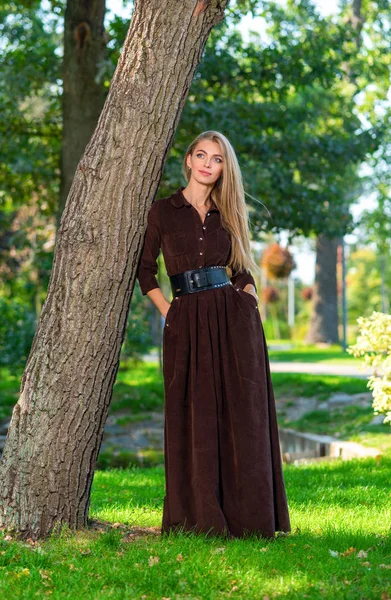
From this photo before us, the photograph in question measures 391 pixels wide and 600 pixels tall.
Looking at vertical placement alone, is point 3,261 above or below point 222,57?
below

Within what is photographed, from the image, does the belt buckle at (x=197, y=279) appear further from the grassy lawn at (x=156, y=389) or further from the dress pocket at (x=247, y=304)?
the grassy lawn at (x=156, y=389)

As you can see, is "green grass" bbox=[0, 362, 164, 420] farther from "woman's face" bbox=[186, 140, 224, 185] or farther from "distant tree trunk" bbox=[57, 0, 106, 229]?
"woman's face" bbox=[186, 140, 224, 185]

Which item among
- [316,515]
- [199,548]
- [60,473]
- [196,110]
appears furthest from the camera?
[196,110]

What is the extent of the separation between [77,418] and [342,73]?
331 inches

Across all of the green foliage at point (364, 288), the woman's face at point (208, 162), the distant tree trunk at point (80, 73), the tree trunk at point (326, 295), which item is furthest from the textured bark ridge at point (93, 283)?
the green foliage at point (364, 288)

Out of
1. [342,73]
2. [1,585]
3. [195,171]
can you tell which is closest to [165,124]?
A: [195,171]

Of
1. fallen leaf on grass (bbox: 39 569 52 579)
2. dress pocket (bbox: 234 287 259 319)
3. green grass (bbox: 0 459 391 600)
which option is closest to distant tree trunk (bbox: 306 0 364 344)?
green grass (bbox: 0 459 391 600)

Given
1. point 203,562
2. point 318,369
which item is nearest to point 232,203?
point 203,562

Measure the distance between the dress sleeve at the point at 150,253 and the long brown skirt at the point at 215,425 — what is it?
24 cm

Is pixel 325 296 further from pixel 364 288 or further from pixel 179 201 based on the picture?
pixel 364 288

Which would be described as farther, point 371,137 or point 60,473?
point 371,137

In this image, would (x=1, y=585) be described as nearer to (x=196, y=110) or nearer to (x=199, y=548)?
(x=199, y=548)

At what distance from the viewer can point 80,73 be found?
399 inches

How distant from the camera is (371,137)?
38.7 ft
